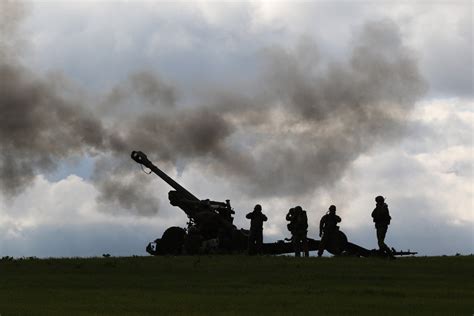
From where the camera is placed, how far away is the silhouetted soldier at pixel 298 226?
3684 cm

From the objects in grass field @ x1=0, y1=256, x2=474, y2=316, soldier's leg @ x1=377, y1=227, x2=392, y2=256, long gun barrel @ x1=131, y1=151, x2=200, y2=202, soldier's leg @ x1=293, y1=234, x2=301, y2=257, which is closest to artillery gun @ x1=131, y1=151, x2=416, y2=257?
long gun barrel @ x1=131, y1=151, x2=200, y2=202

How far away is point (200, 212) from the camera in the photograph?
4300cm

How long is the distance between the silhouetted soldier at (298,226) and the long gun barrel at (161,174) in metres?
7.79

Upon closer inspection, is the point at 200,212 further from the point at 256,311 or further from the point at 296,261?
the point at 256,311

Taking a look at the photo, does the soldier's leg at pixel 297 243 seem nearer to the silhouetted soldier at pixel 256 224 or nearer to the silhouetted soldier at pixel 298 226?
the silhouetted soldier at pixel 298 226

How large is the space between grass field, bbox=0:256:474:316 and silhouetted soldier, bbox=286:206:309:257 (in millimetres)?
4619

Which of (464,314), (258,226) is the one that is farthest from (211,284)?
(258,226)

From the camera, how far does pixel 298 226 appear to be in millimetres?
36938

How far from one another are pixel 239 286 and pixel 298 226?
1357 centimetres

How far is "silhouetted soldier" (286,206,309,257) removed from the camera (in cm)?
3684

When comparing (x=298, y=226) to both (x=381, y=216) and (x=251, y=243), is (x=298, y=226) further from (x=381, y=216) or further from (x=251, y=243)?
(x=381, y=216)

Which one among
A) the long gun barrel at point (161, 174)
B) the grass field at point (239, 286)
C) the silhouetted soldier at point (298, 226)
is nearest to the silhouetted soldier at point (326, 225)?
the silhouetted soldier at point (298, 226)

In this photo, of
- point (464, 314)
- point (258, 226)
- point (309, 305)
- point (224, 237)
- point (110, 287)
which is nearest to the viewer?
point (464, 314)

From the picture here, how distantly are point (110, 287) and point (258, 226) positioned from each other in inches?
578
